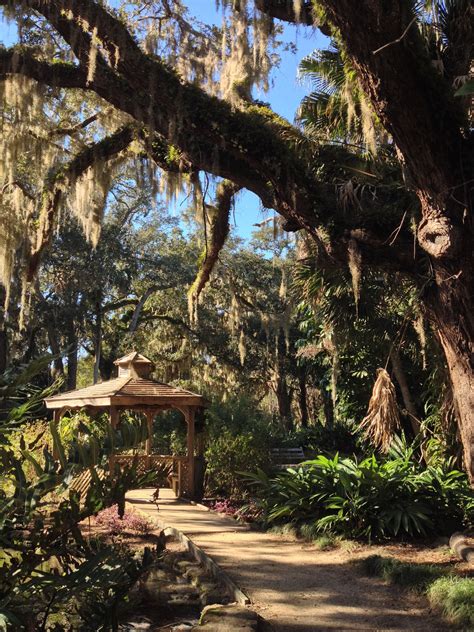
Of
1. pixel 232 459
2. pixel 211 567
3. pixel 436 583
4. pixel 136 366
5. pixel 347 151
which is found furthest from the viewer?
pixel 136 366

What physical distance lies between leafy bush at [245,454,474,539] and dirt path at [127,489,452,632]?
44 cm

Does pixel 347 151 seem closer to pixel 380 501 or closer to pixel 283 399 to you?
pixel 380 501

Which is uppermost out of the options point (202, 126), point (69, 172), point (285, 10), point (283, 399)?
point (285, 10)

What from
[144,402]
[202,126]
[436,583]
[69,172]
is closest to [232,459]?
[144,402]

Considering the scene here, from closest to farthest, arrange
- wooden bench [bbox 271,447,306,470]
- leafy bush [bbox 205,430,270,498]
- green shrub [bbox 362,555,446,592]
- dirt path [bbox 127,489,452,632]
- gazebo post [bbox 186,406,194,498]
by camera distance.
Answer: dirt path [bbox 127,489,452,632] → green shrub [bbox 362,555,446,592] → gazebo post [bbox 186,406,194,498] → leafy bush [bbox 205,430,270,498] → wooden bench [bbox 271,447,306,470]

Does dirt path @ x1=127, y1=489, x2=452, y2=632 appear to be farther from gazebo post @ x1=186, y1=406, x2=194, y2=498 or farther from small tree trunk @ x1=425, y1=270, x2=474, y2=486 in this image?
gazebo post @ x1=186, y1=406, x2=194, y2=498

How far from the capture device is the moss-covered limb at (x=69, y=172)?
9.95 meters

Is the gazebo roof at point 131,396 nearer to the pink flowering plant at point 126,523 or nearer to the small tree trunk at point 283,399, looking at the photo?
the pink flowering plant at point 126,523

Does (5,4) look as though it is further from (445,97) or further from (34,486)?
(34,486)

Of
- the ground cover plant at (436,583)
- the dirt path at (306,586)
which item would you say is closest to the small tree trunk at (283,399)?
the dirt path at (306,586)

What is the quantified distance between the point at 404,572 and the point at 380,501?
2.10 meters

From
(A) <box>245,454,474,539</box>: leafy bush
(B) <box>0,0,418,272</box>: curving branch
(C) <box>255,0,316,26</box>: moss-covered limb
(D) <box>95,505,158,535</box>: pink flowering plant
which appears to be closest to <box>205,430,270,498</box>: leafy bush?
(D) <box>95,505,158,535</box>: pink flowering plant

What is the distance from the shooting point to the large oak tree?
593 cm

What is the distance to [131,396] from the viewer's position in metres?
12.4
